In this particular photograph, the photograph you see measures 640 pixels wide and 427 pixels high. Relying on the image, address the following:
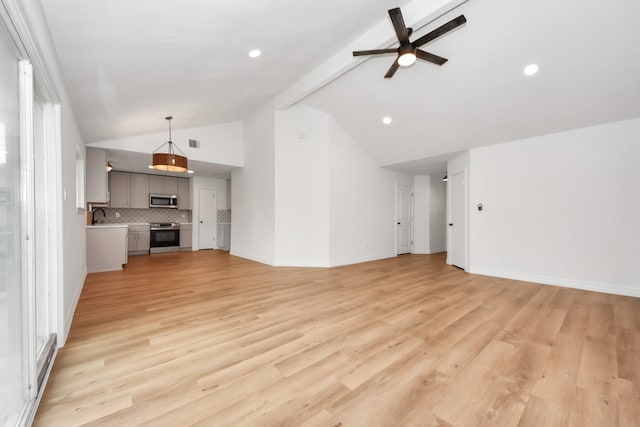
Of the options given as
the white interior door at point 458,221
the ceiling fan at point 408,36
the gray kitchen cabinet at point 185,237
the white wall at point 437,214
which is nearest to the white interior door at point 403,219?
the white wall at point 437,214

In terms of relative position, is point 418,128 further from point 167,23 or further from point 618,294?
point 167,23

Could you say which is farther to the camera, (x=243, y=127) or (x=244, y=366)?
(x=243, y=127)

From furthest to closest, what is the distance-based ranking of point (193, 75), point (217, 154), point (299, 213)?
point (217, 154) < point (299, 213) < point (193, 75)

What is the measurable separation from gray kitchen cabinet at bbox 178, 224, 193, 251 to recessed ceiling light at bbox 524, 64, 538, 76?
8699 mm

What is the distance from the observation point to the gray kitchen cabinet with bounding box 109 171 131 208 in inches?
284

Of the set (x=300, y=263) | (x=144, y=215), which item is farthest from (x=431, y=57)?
(x=144, y=215)

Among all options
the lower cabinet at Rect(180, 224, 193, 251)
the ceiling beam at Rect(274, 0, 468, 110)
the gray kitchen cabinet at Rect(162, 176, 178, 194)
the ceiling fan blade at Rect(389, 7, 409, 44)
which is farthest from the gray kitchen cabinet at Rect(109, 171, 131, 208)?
the ceiling fan blade at Rect(389, 7, 409, 44)

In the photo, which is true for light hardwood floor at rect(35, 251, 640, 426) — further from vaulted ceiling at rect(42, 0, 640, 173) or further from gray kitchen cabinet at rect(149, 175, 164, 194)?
gray kitchen cabinet at rect(149, 175, 164, 194)

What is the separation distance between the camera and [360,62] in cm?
379

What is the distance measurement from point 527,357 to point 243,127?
6838mm

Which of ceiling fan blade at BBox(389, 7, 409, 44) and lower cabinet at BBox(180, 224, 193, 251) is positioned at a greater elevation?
ceiling fan blade at BBox(389, 7, 409, 44)

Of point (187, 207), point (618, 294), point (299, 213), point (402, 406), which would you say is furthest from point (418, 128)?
point (187, 207)

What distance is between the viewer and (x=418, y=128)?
5.10m

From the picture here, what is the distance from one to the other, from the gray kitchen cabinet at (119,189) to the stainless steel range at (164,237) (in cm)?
96
